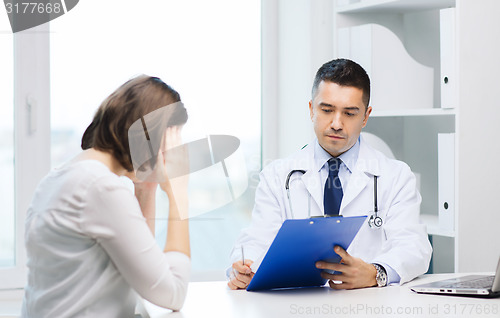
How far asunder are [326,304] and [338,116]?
0.75m

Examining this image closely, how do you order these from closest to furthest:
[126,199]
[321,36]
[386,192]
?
1. [126,199]
2. [386,192]
3. [321,36]

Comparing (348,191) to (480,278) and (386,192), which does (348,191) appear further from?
(480,278)

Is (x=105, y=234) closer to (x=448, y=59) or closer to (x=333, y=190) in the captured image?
A: (x=333, y=190)

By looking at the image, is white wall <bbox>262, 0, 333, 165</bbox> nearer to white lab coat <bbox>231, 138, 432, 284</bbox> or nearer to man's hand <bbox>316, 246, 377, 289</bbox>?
white lab coat <bbox>231, 138, 432, 284</bbox>

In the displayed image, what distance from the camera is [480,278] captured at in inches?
61.1

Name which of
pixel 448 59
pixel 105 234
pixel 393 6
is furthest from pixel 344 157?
pixel 105 234

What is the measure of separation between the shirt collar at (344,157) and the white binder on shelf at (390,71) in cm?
43

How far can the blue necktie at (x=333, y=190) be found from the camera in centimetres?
192

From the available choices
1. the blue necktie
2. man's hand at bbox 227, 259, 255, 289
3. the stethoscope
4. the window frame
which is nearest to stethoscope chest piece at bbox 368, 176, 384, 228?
the stethoscope

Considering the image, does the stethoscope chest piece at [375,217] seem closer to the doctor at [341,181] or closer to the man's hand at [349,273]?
the doctor at [341,181]

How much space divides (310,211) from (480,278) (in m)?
0.58

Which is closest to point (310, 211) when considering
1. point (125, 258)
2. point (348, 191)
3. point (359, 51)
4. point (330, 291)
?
point (348, 191)

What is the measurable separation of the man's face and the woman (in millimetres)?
779

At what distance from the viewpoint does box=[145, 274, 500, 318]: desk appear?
1238mm
